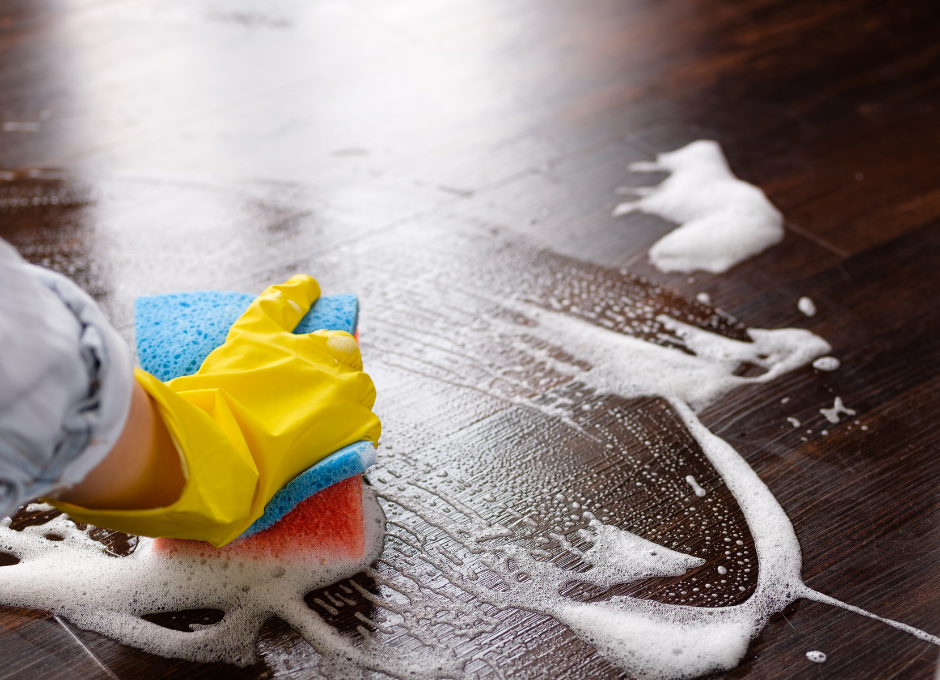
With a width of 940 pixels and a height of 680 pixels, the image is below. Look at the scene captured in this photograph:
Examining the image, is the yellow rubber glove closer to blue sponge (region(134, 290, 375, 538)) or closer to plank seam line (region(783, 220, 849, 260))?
blue sponge (region(134, 290, 375, 538))

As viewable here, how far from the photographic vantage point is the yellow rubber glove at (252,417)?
2.24 ft

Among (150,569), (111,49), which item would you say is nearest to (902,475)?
(150,569)

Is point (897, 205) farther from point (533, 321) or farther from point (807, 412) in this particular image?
point (533, 321)

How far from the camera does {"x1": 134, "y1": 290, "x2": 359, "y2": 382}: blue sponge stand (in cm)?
90

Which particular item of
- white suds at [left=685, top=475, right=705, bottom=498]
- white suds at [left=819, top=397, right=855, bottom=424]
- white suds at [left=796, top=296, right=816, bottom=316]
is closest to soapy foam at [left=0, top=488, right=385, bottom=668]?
white suds at [left=685, top=475, right=705, bottom=498]

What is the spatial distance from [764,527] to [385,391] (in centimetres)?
51

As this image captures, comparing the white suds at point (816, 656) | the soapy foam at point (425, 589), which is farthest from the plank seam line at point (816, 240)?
the white suds at point (816, 656)

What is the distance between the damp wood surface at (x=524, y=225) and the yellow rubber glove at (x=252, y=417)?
144mm

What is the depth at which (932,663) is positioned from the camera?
784mm

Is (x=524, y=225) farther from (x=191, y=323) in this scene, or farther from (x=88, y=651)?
(x=88, y=651)

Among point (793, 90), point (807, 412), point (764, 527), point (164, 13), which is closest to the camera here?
point (764, 527)

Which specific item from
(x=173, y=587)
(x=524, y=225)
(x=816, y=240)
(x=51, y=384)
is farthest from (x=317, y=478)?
(x=816, y=240)

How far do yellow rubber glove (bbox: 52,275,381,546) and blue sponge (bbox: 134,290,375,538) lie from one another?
2 cm

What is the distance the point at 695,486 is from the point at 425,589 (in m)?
0.36
